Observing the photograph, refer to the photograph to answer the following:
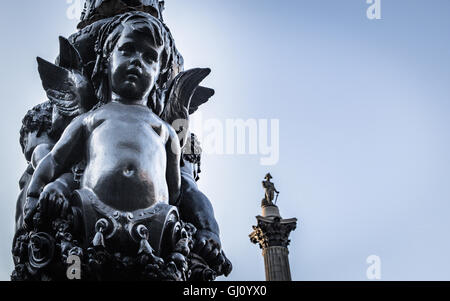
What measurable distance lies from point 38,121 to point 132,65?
1274 mm

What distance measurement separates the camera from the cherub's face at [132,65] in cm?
463

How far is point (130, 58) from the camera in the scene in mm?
4633

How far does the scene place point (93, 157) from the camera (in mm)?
4223

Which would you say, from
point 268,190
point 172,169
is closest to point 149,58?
point 172,169

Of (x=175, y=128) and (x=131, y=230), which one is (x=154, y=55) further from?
(x=131, y=230)

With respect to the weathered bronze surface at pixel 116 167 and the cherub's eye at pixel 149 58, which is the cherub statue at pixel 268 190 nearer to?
the weathered bronze surface at pixel 116 167

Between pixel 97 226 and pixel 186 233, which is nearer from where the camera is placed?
pixel 97 226

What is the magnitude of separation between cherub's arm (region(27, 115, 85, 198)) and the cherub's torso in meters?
0.09

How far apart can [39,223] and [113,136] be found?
83cm

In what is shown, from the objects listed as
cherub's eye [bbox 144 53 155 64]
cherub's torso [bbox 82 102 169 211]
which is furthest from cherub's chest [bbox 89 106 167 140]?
cherub's eye [bbox 144 53 155 64]

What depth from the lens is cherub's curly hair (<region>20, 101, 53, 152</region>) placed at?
5.27 metres

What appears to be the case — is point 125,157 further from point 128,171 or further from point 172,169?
point 172,169

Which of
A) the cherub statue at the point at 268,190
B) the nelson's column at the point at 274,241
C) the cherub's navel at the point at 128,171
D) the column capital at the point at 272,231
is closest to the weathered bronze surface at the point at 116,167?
the cherub's navel at the point at 128,171
